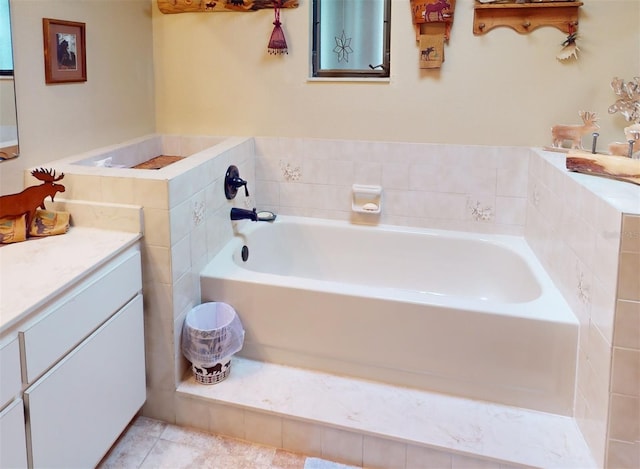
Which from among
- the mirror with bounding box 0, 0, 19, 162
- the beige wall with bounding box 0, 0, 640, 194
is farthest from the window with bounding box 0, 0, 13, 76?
the beige wall with bounding box 0, 0, 640, 194

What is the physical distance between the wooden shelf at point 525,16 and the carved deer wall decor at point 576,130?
1.35 ft

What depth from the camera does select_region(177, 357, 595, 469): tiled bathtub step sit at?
178cm

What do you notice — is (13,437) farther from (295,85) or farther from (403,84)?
(403,84)

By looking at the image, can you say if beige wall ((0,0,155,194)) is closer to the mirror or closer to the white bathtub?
the mirror

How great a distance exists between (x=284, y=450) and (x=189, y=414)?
41cm

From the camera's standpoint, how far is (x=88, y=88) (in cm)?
236

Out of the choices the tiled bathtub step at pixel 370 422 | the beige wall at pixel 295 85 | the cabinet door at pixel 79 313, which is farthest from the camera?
the beige wall at pixel 295 85

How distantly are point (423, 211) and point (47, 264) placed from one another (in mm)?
1829

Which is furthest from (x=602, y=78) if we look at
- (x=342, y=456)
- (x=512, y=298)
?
(x=342, y=456)

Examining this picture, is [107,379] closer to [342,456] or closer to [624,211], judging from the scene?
[342,456]

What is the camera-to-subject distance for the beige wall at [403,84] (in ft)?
8.07

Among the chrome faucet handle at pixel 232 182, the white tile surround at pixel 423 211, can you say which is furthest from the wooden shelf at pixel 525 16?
the chrome faucet handle at pixel 232 182

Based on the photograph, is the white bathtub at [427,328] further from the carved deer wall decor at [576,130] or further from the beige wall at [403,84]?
the beige wall at [403,84]

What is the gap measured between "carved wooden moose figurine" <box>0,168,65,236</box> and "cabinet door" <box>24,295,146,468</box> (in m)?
0.48
